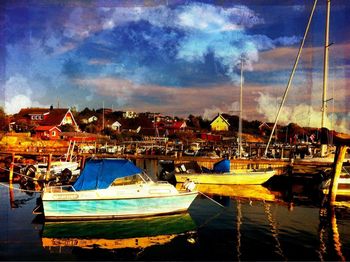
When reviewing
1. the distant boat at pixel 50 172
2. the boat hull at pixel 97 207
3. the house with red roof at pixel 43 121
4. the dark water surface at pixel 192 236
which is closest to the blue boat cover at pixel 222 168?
the dark water surface at pixel 192 236

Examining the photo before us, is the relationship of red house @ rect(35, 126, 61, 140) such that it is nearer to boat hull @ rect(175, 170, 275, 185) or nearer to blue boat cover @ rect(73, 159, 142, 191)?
boat hull @ rect(175, 170, 275, 185)

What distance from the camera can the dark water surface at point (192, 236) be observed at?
51.2ft

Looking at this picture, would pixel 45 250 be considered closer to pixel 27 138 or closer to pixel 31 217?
pixel 31 217

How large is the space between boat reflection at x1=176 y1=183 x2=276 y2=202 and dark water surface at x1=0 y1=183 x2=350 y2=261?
4354mm

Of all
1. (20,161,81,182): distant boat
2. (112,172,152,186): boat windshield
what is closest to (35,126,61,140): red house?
(20,161,81,182): distant boat

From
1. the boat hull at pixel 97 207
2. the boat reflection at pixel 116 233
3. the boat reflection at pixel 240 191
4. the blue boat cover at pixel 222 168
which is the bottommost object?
the boat reflection at pixel 116 233

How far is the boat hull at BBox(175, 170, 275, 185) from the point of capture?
1346 inches

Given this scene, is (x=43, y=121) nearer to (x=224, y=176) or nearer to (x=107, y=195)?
(x=224, y=176)

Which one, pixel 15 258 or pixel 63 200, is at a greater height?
pixel 63 200

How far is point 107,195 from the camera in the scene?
67.6 ft

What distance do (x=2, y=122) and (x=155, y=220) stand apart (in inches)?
2347

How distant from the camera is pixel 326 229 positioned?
19.5 metres

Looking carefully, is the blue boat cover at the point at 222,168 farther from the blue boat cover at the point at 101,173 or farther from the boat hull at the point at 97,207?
the blue boat cover at the point at 101,173

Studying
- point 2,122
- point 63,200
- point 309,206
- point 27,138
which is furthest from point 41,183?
point 2,122
